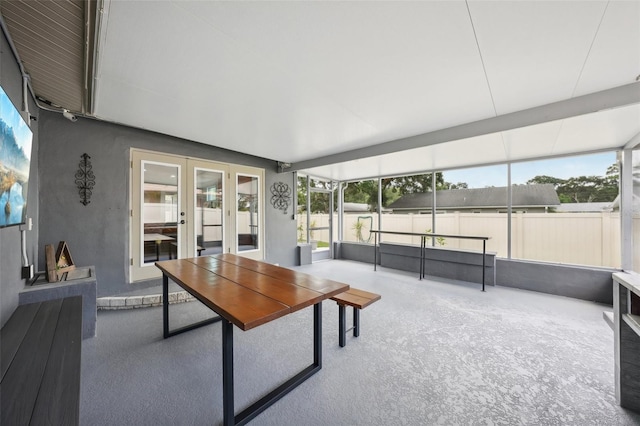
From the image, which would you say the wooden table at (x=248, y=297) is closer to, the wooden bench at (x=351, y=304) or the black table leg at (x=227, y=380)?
the black table leg at (x=227, y=380)

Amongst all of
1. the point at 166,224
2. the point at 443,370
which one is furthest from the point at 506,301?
the point at 166,224

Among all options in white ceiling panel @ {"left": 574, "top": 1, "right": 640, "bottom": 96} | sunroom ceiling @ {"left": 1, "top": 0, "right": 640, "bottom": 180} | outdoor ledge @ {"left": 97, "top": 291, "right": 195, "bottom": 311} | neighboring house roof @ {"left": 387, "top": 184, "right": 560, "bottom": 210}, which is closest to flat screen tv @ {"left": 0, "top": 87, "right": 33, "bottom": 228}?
sunroom ceiling @ {"left": 1, "top": 0, "right": 640, "bottom": 180}

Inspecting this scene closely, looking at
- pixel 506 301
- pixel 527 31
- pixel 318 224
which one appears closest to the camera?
pixel 527 31

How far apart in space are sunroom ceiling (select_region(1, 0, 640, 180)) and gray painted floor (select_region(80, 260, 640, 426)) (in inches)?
93.9

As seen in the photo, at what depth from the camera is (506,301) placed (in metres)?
3.63

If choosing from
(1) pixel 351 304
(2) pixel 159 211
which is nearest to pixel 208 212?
(2) pixel 159 211

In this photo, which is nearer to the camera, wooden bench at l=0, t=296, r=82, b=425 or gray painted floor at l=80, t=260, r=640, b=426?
wooden bench at l=0, t=296, r=82, b=425

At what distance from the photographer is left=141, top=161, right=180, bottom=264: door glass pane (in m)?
3.79

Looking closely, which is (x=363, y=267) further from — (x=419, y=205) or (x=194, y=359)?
(x=194, y=359)

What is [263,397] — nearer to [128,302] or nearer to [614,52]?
[128,302]

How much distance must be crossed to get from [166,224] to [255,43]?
11.3 feet

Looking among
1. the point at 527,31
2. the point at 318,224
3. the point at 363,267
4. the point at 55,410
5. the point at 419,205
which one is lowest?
the point at 363,267

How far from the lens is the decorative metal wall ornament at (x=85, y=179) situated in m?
3.19

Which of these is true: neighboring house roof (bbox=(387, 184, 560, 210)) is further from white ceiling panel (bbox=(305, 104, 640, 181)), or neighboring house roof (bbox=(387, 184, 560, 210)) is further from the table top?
the table top
